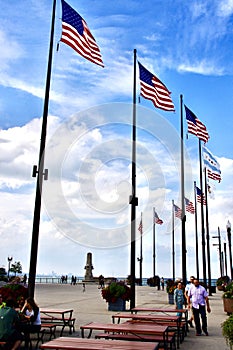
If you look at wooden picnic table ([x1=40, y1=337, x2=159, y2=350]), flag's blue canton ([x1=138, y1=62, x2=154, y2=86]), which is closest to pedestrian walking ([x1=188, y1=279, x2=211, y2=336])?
wooden picnic table ([x1=40, y1=337, x2=159, y2=350])

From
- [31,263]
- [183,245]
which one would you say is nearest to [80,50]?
[31,263]

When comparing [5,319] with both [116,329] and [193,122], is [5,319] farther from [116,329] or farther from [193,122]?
[193,122]

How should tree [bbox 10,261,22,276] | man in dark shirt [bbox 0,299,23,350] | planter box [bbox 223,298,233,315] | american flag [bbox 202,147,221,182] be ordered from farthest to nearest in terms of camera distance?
tree [bbox 10,261,22,276] < american flag [bbox 202,147,221,182] < planter box [bbox 223,298,233,315] < man in dark shirt [bbox 0,299,23,350]

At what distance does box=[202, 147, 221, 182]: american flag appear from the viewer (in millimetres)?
27344

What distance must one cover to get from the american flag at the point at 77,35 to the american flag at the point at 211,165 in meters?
14.3

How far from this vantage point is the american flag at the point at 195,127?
22.7 meters

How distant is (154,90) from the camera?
61.7 feet

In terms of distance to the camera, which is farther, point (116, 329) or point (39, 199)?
point (39, 199)

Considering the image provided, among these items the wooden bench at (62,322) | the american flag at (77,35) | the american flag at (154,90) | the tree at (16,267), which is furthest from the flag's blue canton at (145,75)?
the tree at (16,267)

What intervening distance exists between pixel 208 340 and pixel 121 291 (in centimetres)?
748

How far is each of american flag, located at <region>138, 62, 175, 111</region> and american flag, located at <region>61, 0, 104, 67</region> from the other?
3802 mm

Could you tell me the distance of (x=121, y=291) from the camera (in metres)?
18.3

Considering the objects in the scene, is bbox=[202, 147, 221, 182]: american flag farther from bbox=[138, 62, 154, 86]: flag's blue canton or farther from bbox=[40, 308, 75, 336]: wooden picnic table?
bbox=[40, 308, 75, 336]: wooden picnic table

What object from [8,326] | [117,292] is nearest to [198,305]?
[8,326]
